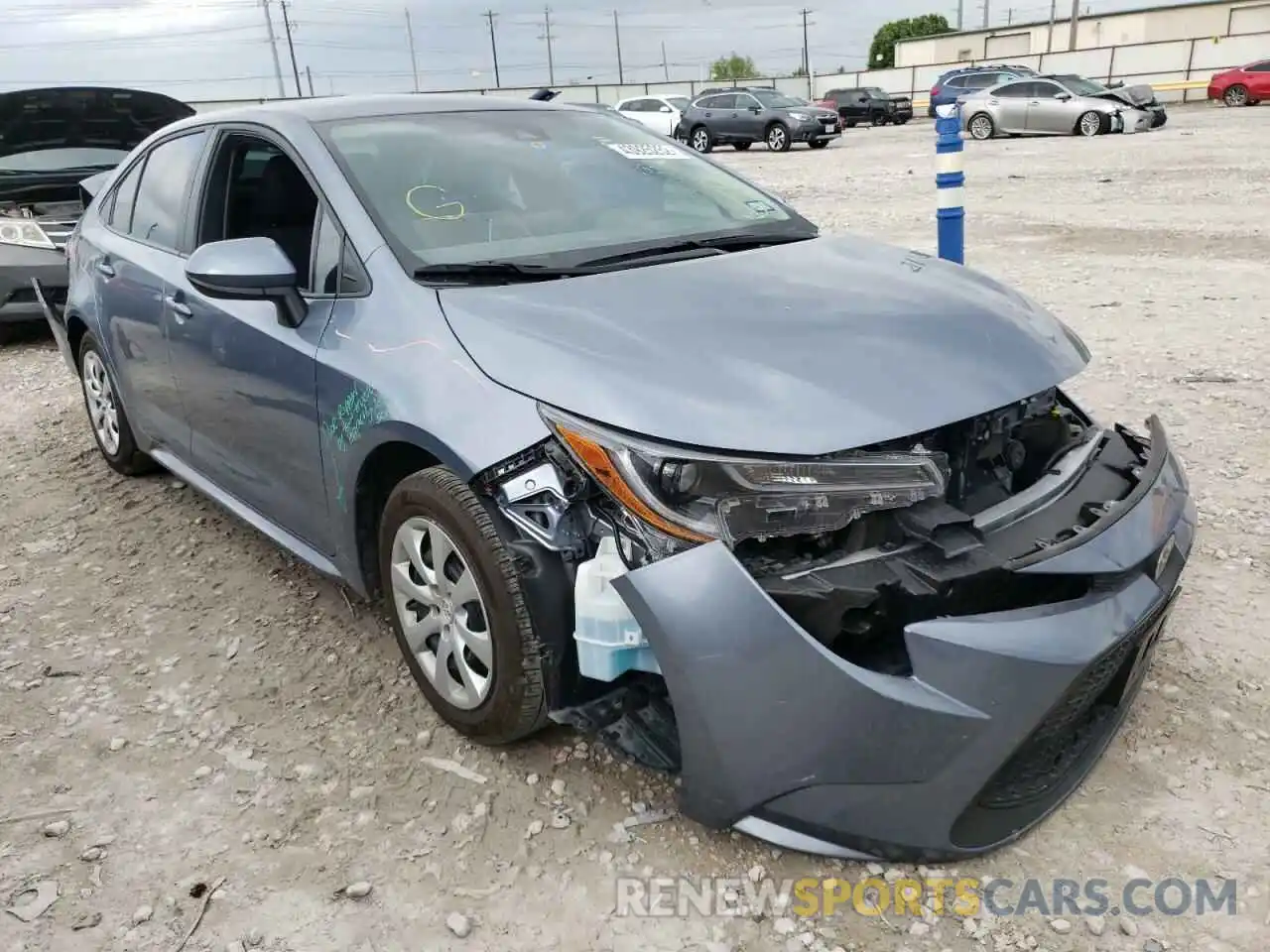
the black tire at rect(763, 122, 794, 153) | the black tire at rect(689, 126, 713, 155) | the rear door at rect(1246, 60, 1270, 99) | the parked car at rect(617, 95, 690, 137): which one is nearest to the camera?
the black tire at rect(763, 122, 794, 153)

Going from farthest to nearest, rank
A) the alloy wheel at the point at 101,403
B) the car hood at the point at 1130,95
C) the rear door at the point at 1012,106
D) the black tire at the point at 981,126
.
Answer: the black tire at the point at 981,126
the rear door at the point at 1012,106
the car hood at the point at 1130,95
the alloy wheel at the point at 101,403

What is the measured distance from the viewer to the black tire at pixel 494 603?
→ 7.47ft

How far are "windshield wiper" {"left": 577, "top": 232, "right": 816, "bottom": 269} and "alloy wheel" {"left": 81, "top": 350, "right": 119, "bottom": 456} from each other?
2.72 meters

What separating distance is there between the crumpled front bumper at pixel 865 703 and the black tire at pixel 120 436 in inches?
129

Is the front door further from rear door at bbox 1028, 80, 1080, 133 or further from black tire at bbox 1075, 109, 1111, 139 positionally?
rear door at bbox 1028, 80, 1080, 133

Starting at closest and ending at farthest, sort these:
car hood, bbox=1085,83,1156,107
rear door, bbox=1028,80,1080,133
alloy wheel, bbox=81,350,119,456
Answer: alloy wheel, bbox=81,350,119,456 < rear door, bbox=1028,80,1080,133 < car hood, bbox=1085,83,1156,107

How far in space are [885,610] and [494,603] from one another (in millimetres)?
847

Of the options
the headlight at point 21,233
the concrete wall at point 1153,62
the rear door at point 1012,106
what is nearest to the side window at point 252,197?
the headlight at point 21,233

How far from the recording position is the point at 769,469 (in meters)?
2.09

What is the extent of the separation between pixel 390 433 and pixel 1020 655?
4.87ft

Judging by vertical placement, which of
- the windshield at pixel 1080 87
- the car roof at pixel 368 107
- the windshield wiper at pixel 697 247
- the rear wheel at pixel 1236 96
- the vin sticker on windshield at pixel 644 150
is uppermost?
the car roof at pixel 368 107

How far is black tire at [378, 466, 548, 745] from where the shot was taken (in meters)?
2.28

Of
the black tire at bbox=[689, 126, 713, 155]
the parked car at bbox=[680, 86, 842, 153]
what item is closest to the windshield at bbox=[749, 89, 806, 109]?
the parked car at bbox=[680, 86, 842, 153]

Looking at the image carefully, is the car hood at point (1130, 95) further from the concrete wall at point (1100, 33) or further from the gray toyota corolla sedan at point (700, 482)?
the gray toyota corolla sedan at point (700, 482)
